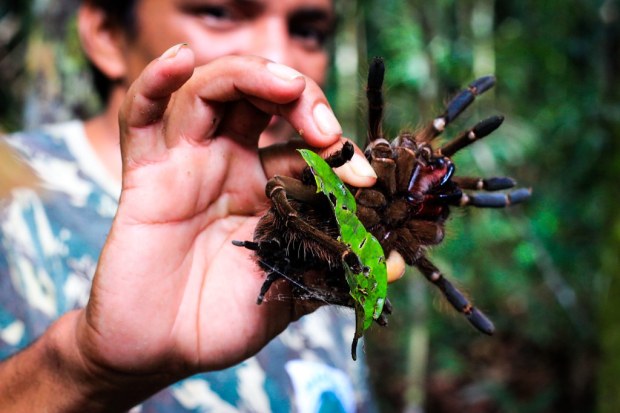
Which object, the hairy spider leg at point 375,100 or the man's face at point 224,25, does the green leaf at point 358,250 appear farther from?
the man's face at point 224,25

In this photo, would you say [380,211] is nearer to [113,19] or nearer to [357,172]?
[357,172]

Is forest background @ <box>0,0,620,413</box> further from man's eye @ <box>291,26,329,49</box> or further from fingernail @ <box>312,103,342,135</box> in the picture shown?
fingernail @ <box>312,103,342,135</box>

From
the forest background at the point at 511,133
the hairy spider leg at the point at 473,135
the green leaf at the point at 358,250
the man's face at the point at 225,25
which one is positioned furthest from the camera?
the forest background at the point at 511,133

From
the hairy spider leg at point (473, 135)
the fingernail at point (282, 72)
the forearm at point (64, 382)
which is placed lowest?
the forearm at point (64, 382)

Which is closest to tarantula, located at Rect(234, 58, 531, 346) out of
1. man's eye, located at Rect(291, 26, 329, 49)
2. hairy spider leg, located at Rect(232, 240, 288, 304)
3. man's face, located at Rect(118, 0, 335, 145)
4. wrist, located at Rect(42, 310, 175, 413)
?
hairy spider leg, located at Rect(232, 240, 288, 304)

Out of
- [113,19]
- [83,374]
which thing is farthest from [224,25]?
[83,374]

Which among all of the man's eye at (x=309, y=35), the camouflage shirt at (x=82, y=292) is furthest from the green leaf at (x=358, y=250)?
the man's eye at (x=309, y=35)

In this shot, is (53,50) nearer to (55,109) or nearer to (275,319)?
(55,109)
